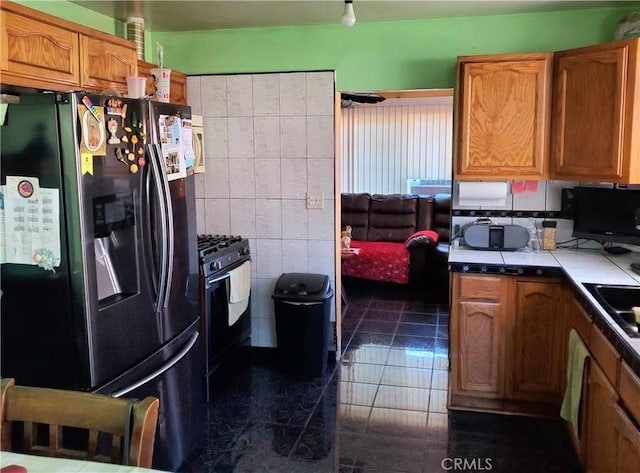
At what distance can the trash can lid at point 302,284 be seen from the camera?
3.88 m

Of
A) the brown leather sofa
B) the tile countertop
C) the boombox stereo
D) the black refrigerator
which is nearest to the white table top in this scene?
the black refrigerator

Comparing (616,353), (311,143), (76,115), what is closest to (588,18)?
(311,143)

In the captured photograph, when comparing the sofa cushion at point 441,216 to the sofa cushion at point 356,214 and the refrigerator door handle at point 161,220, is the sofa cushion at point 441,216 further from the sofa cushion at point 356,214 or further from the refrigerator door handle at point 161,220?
the refrigerator door handle at point 161,220

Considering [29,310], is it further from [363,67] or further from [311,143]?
[363,67]

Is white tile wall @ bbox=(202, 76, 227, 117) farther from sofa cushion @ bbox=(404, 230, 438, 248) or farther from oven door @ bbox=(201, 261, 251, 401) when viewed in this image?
sofa cushion @ bbox=(404, 230, 438, 248)

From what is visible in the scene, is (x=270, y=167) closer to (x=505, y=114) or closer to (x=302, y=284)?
(x=302, y=284)

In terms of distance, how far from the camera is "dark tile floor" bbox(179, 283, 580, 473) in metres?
2.83

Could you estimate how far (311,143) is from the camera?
13.2ft

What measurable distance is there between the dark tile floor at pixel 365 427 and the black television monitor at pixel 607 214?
115cm

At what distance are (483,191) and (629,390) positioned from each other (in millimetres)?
1925

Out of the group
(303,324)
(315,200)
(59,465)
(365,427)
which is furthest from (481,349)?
(59,465)

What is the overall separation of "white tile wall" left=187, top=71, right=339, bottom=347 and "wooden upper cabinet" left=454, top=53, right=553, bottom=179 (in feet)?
3.17

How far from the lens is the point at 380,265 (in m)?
6.17

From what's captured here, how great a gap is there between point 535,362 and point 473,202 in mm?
1105
